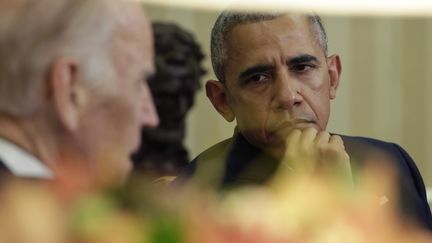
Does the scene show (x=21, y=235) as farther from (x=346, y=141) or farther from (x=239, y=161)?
(x=346, y=141)

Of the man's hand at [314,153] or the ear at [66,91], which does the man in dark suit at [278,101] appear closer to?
the man's hand at [314,153]

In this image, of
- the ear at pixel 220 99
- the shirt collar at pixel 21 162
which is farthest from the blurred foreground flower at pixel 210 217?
the ear at pixel 220 99

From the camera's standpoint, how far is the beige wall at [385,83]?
0.76 m

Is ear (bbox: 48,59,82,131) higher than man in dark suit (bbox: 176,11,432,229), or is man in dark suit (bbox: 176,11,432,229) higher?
ear (bbox: 48,59,82,131)

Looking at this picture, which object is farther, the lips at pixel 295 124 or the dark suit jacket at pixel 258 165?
the lips at pixel 295 124

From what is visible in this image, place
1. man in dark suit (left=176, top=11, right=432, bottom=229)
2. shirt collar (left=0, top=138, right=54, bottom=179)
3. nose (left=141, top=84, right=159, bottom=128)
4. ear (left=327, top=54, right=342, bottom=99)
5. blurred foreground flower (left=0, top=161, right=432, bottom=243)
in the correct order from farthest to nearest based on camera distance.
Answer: ear (left=327, top=54, right=342, bottom=99), man in dark suit (left=176, top=11, right=432, bottom=229), nose (left=141, top=84, right=159, bottom=128), shirt collar (left=0, top=138, right=54, bottom=179), blurred foreground flower (left=0, top=161, right=432, bottom=243)

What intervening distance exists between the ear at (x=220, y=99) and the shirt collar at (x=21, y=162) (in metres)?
0.26

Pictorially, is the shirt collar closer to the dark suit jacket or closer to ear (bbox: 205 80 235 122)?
the dark suit jacket

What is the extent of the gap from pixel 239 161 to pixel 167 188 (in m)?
0.22

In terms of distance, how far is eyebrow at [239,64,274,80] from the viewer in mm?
779

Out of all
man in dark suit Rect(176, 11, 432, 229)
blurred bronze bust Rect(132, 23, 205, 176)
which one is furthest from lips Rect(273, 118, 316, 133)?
blurred bronze bust Rect(132, 23, 205, 176)

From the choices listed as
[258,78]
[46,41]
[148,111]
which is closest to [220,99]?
[258,78]

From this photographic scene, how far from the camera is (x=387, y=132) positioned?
78cm

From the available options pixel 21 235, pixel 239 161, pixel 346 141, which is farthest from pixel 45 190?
pixel 346 141
